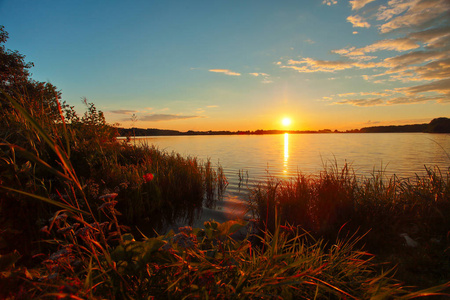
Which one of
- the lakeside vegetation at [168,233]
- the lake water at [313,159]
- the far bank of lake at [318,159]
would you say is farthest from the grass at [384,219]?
the lake water at [313,159]

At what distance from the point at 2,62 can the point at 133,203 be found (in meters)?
21.6

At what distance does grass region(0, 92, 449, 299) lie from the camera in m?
1.86

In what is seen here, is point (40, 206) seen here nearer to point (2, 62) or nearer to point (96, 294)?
point (96, 294)

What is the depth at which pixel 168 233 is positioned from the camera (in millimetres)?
2307

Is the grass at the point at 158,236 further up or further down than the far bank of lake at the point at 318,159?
further up

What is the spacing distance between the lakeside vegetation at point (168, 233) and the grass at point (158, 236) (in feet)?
0.06

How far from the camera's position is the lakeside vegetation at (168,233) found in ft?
6.12

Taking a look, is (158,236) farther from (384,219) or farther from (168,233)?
(384,219)

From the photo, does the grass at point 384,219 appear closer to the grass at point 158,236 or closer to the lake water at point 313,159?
the grass at point 158,236

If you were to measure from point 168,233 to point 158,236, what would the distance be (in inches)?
4.5

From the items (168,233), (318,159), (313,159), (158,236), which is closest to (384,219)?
(168,233)

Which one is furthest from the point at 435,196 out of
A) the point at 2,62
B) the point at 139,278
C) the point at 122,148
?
the point at 2,62

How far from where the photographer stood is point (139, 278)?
2051 millimetres

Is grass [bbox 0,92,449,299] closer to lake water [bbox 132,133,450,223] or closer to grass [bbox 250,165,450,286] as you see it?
grass [bbox 250,165,450,286]
